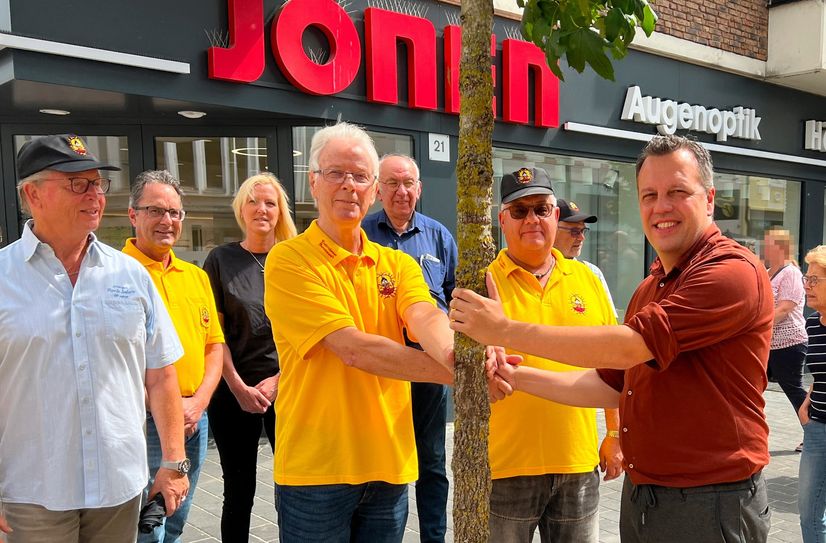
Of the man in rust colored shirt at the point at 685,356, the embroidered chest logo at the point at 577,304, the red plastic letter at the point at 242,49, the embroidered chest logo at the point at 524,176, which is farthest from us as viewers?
the red plastic letter at the point at 242,49

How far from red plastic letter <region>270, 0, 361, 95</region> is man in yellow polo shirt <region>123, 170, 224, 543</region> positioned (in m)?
2.99

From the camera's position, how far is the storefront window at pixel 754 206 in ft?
38.2

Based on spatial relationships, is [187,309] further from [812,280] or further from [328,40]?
[328,40]

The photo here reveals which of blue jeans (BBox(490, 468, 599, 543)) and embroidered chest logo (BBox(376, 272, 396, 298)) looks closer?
embroidered chest logo (BBox(376, 272, 396, 298))

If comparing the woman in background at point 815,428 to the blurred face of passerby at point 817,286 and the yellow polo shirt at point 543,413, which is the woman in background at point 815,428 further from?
the yellow polo shirt at point 543,413

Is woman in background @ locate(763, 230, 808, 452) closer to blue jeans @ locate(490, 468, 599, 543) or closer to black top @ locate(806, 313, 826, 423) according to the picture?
black top @ locate(806, 313, 826, 423)

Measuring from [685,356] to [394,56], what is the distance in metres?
5.57

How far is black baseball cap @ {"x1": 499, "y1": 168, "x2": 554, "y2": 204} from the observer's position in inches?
127

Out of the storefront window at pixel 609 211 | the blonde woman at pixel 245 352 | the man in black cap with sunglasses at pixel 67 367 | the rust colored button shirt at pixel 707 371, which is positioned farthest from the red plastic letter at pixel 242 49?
the rust colored button shirt at pixel 707 371

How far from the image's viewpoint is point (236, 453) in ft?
12.7

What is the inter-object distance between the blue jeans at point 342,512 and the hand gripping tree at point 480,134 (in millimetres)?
462

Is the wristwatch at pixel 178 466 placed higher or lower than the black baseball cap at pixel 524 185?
lower

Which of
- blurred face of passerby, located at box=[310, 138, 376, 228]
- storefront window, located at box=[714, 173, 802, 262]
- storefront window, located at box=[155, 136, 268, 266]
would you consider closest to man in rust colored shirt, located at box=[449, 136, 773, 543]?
blurred face of passerby, located at box=[310, 138, 376, 228]

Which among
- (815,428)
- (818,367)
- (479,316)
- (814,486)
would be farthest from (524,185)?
(814,486)
